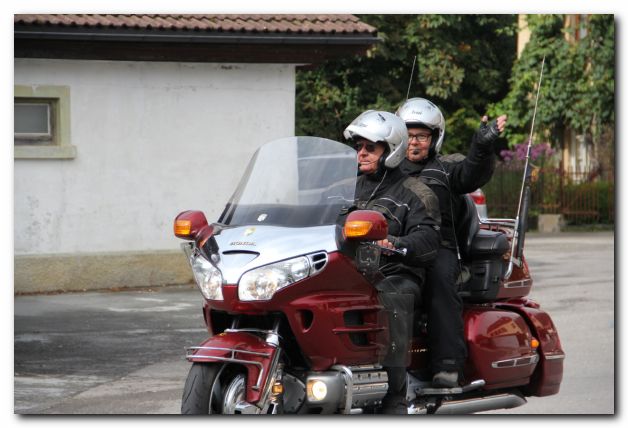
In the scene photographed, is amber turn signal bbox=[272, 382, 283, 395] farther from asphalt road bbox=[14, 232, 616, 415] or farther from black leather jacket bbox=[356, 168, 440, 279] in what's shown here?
asphalt road bbox=[14, 232, 616, 415]

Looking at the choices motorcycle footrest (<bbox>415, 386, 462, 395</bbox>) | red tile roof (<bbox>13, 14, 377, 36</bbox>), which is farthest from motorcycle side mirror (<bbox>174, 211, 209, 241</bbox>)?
red tile roof (<bbox>13, 14, 377, 36</bbox>)

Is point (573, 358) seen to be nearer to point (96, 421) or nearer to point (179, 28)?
point (96, 421)

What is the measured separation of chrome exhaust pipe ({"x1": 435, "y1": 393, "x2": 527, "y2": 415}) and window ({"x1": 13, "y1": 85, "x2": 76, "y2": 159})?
7195mm

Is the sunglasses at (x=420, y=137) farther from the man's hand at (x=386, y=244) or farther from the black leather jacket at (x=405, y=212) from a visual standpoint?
the man's hand at (x=386, y=244)

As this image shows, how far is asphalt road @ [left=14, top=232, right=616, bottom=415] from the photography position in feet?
23.9

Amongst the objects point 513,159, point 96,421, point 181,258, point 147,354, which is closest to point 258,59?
point 181,258

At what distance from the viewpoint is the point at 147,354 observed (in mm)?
9031

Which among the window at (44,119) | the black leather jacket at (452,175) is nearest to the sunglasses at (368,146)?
the black leather jacket at (452,175)

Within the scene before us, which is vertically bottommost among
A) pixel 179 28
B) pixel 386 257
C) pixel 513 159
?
pixel 513 159

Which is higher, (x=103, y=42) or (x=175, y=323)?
(x=103, y=42)

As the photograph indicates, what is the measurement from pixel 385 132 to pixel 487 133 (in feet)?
1.88

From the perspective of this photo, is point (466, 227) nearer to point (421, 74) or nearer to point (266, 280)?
point (266, 280)

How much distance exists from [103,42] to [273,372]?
816cm

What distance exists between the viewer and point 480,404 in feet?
20.5
